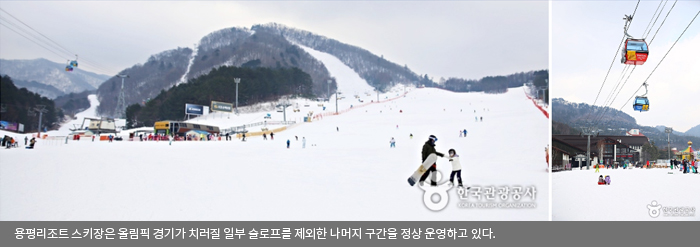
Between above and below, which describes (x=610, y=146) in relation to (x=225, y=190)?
above

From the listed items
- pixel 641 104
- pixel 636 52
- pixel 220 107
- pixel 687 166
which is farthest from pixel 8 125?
pixel 687 166

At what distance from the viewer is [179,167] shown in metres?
15.8

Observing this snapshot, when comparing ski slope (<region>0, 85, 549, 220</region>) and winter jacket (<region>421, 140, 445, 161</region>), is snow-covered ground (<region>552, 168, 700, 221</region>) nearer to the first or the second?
ski slope (<region>0, 85, 549, 220</region>)

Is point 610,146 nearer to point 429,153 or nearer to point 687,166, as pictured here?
point 687,166

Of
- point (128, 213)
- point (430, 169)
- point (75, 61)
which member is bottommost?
point (128, 213)

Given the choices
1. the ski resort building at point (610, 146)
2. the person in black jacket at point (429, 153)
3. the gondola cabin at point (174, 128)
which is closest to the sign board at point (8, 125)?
the gondola cabin at point (174, 128)

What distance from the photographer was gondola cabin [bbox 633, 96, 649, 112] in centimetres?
860

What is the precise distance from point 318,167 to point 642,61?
33.6 ft

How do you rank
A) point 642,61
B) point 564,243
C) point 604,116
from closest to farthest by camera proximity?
point 564,243 < point 642,61 < point 604,116

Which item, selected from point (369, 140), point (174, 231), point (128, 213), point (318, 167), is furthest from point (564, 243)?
point (369, 140)

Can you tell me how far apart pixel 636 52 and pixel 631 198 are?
254 cm

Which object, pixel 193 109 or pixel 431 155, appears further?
pixel 193 109

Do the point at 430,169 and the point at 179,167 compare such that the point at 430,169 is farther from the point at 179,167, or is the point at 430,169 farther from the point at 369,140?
the point at 369,140

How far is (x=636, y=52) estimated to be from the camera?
790cm
